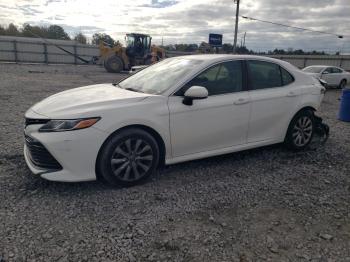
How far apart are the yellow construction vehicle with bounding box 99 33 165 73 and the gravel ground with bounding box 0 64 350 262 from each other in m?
21.0

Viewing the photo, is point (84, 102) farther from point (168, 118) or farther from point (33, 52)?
point (33, 52)

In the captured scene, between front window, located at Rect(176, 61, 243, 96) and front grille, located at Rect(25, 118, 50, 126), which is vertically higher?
front window, located at Rect(176, 61, 243, 96)

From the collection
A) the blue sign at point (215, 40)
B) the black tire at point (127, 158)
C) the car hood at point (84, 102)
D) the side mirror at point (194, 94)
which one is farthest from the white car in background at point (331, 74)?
the black tire at point (127, 158)

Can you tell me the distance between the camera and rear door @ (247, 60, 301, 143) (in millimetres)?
4789

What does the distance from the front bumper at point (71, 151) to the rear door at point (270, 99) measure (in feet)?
7.85

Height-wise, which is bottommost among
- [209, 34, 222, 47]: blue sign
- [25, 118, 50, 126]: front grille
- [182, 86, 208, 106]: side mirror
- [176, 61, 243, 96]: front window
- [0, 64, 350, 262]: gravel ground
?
[0, 64, 350, 262]: gravel ground

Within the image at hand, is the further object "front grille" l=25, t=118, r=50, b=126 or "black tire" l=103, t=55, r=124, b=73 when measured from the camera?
"black tire" l=103, t=55, r=124, b=73

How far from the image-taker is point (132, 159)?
151 inches

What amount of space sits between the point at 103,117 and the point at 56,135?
0.55 meters

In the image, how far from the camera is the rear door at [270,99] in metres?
4.79

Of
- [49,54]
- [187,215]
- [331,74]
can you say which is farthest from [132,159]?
[49,54]

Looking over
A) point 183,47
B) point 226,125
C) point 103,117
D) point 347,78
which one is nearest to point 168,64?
point 226,125

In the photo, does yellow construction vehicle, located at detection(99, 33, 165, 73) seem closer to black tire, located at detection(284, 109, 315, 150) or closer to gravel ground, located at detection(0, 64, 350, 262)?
black tire, located at detection(284, 109, 315, 150)

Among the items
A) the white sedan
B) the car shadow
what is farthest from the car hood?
the car shadow
